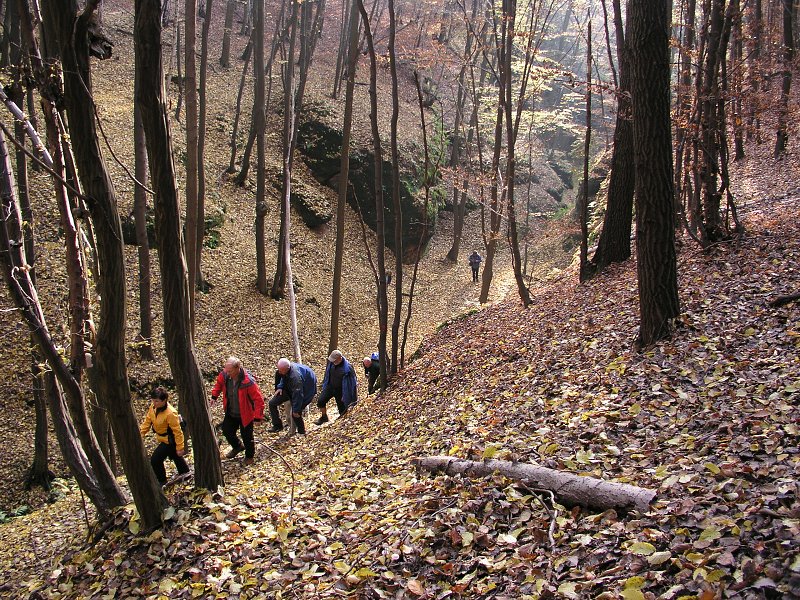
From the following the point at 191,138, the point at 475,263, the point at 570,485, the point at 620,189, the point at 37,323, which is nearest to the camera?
the point at 570,485

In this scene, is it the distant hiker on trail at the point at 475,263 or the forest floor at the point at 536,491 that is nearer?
the forest floor at the point at 536,491

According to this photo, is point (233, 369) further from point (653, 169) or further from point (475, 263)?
point (475, 263)

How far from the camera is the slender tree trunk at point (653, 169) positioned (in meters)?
6.77

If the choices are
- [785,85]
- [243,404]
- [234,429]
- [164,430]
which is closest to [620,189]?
[243,404]

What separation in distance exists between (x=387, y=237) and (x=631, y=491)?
77.4 feet

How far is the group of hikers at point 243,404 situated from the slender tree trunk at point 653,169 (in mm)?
5798

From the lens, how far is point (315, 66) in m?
33.5

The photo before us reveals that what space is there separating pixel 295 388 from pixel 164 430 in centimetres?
305

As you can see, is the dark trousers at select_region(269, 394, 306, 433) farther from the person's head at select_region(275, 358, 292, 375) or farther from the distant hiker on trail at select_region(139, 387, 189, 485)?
the distant hiker on trail at select_region(139, 387, 189, 485)

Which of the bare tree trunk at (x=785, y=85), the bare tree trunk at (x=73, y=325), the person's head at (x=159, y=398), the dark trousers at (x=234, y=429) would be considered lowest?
the dark trousers at (x=234, y=429)

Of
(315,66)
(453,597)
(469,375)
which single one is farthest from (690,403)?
(315,66)

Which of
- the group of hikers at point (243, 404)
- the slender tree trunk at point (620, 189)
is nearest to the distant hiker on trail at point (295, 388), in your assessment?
the group of hikers at point (243, 404)

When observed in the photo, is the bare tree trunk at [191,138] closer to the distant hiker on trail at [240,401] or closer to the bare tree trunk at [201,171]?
the bare tree trunk at [201,171]

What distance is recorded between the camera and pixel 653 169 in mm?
6840
